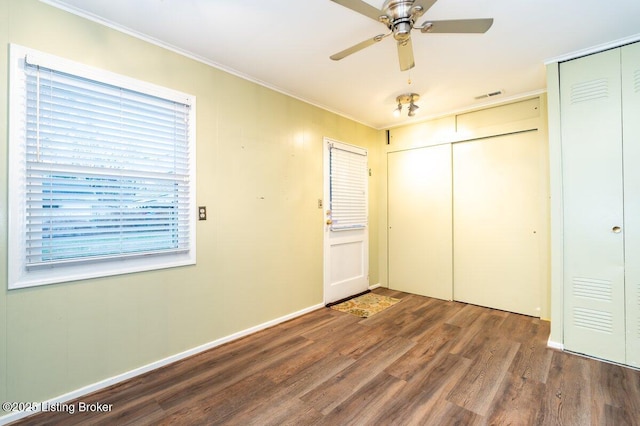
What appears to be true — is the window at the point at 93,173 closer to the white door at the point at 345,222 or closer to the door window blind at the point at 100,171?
the door window blind at the point at 100,171

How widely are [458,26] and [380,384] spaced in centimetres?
241

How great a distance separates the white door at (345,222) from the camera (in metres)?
3.74

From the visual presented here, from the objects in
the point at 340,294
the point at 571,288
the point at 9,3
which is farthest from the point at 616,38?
the point at 9,3

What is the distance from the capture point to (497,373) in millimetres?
2162

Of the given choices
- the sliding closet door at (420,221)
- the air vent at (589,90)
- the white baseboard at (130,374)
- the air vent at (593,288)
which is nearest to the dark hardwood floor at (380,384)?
the white baseboard at (130,374)

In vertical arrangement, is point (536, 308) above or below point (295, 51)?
below

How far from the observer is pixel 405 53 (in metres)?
1.91

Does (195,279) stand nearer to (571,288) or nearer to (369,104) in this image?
(369,104)

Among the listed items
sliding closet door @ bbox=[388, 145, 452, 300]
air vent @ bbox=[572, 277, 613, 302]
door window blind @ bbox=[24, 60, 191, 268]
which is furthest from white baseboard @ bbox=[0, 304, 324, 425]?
air vent @ bbox=[572, 277, 613, 302]

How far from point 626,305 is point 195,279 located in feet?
11.7

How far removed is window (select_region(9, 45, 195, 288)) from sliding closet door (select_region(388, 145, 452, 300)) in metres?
3.04

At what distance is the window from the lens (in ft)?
5.69

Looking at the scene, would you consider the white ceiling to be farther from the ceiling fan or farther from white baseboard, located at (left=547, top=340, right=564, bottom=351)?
white baseboard, located at (left=547, top=340, right=564, bottom=351)

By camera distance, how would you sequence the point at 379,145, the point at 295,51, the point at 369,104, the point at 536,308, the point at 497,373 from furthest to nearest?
1. the point at 379,145
2. the point at 369,104
3. the point at 536,308
4. the point at 295,51
5. the point at 497,373
